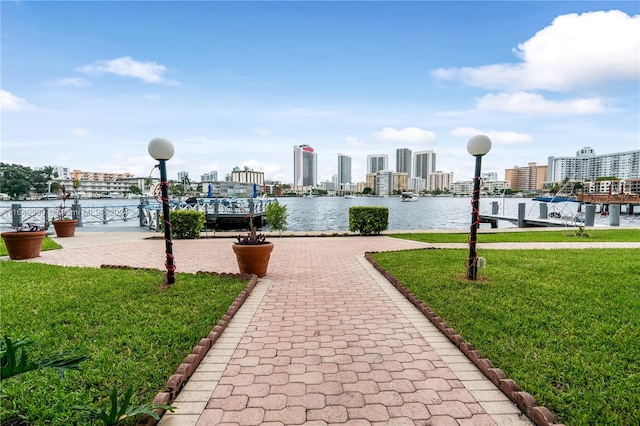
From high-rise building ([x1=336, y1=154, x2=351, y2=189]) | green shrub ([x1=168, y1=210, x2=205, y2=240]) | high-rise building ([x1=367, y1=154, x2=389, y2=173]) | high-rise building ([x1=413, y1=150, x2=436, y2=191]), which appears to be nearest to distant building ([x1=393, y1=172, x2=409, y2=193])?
high-rise building ([x1=413, y1=150, x2=436, y2=191])

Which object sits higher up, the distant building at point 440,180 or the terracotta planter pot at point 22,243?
the distant building at point 440,180

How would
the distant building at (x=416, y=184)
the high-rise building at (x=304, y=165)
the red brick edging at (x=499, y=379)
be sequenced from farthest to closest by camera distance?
the distant building at (x=416, y=184), the high-rise building at (x=304, y=165), the red brick edging at (x=499, y=379)

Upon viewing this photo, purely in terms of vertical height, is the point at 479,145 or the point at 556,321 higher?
the point at 479,145

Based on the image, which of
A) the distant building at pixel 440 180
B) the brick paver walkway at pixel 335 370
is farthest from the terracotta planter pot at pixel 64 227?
the distant building at pixel 440 180

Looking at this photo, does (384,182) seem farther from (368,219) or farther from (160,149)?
(160,149)

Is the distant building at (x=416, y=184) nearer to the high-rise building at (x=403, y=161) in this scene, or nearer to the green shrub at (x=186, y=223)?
→ the high-rise building at (x=403, y=161)

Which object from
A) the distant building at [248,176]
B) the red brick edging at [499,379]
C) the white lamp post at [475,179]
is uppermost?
the distant building at [248,176]

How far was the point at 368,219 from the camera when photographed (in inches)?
540

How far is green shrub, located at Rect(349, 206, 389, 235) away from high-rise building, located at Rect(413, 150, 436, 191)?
166 meters

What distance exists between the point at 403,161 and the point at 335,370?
177 meters

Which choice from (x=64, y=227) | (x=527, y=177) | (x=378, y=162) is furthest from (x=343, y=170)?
(x=64, y=227)

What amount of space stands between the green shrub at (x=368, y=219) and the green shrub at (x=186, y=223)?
20.6 ft

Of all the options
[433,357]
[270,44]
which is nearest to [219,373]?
[433,357]

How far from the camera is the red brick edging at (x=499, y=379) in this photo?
226 cm
